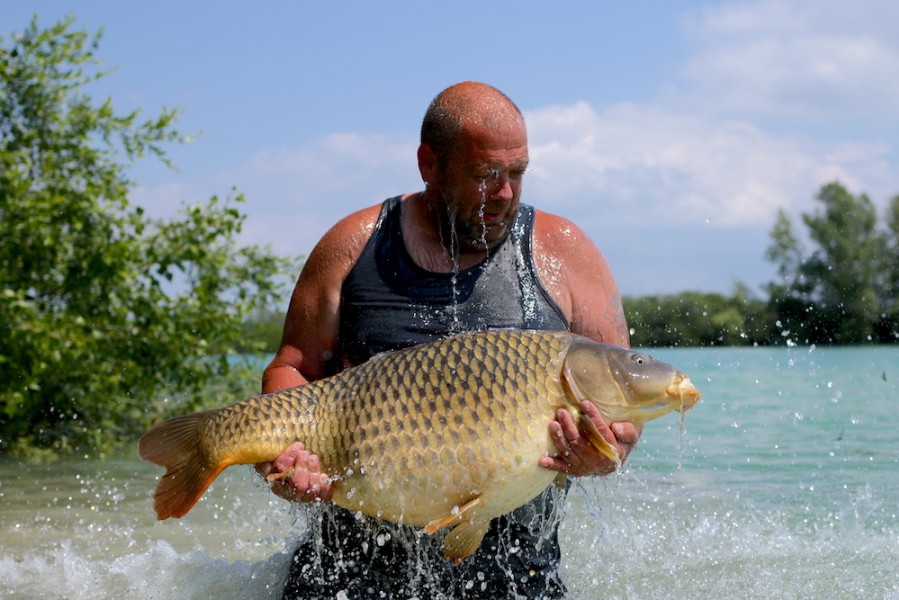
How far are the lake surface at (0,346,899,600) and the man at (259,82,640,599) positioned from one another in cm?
36

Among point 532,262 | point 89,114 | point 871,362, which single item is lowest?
point 871,362

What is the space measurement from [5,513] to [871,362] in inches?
986

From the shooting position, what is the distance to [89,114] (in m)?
10.1

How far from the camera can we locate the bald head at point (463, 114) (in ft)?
11.8

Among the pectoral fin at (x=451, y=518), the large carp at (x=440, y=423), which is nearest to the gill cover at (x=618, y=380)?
the large carp at (x=440, y=423)

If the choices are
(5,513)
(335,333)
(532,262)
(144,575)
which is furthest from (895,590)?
(5,513)

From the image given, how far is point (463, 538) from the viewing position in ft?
10.5

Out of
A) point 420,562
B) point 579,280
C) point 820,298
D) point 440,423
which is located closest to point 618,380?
point 440,423

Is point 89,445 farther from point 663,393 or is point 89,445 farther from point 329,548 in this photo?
point 663,393

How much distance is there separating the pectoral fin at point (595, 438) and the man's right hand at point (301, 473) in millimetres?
754

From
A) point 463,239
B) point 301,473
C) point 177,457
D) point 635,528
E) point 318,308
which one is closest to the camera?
point 301,473

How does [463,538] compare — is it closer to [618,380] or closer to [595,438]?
[595,438]

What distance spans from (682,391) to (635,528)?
4.32 meters

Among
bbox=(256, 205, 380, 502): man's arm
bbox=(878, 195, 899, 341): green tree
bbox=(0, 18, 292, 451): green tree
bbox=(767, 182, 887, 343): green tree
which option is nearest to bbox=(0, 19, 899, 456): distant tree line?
bbox=(0, 18, 292, 451): green tree
